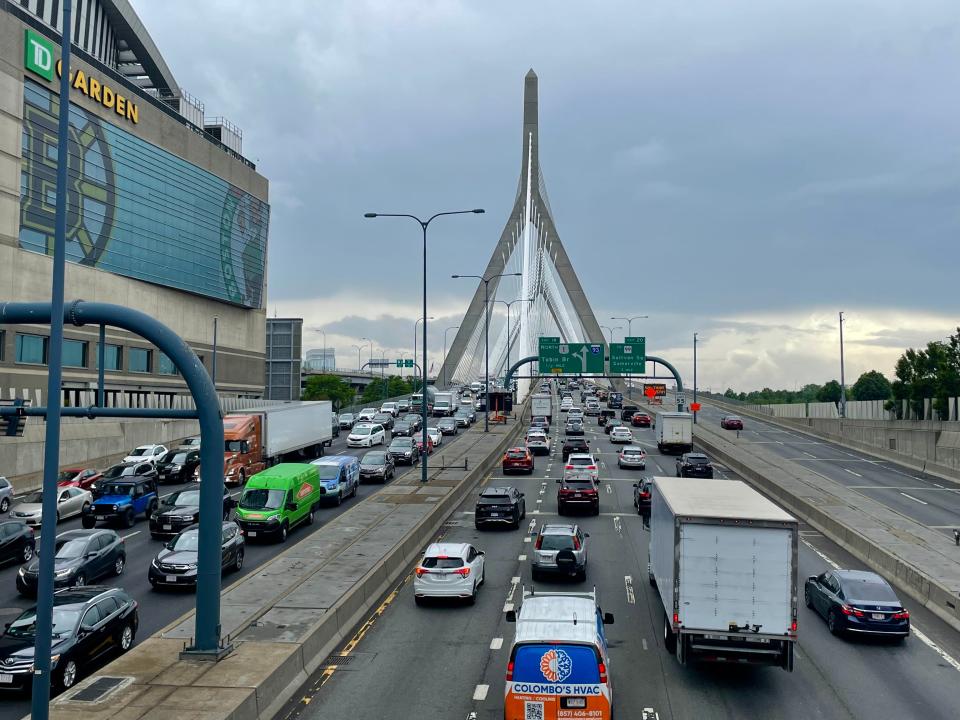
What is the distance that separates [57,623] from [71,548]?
754 cm

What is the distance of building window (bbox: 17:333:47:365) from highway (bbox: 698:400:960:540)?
51354 millimetres

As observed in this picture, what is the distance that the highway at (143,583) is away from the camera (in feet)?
57.1

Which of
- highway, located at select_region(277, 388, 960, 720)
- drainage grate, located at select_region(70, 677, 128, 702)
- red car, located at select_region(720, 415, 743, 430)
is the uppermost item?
red car, located at select_region(720, 415, 743, 430)

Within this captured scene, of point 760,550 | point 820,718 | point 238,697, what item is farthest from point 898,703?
point 238,697

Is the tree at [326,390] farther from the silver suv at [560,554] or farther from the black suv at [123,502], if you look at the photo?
the silver suv at [560,554]

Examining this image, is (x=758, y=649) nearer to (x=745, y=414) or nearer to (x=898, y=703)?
(x=898, y=703)

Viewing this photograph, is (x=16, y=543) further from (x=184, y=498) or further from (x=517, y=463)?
(x=517, y=463)

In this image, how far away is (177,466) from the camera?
141 feet

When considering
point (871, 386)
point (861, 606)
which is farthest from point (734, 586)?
point (871, 386)

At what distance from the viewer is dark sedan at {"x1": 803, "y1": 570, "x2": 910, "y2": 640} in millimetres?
17297

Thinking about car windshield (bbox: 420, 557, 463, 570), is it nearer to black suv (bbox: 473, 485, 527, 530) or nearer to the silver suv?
the silver suv

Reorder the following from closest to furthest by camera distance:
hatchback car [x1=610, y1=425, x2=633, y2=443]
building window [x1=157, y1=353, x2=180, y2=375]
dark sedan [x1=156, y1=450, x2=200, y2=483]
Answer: dark sedan [x1=156, y1=450, x2=200, y2=483] < hatchback car [x1=610, y1=425, x2=633, y2=443] < building window [x1=157, y1=353, x2=180, y2=375]

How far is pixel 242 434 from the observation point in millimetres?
41281

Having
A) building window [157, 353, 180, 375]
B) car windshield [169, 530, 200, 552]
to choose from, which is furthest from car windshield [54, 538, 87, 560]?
building window [157, 353, 180, 375]
